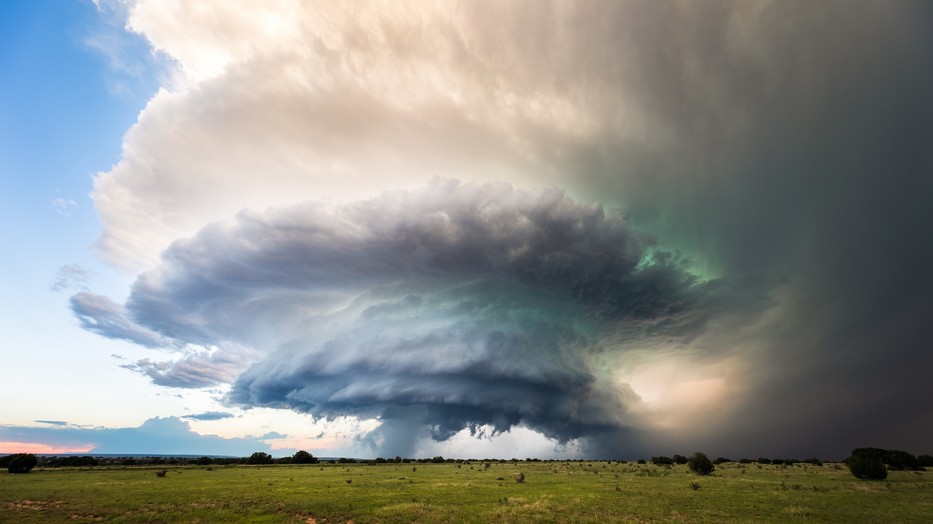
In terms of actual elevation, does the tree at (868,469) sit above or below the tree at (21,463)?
above

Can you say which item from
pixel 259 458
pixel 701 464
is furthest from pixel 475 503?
pixel 259 458

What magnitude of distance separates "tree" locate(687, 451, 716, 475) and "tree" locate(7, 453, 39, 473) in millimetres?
144889

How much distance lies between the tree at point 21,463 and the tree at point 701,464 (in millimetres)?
144889

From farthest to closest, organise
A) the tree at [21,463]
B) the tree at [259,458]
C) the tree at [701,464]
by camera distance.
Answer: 1. the tree at [259,458]
2. the tree at [21,463]
3. the tree at [701,464]

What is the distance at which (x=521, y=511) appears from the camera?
37969 mm

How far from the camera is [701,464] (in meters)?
81.2

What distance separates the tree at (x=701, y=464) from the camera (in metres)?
81.1

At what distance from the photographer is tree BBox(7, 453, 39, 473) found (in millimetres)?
88312

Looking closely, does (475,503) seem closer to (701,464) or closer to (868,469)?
(701,464)

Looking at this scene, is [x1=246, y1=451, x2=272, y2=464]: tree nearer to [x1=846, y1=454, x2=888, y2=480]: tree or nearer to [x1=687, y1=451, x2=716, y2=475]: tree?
[x1=687, y1=451, x2=716, y2=475]: tree

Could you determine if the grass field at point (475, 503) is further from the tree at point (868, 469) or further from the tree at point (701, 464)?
the tree at point (701, 464)

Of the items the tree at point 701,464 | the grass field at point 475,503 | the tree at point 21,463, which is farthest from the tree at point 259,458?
the tree at point 701,464

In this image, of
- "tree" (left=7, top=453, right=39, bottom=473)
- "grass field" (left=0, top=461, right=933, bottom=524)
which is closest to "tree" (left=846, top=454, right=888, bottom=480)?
"grass field" (left=0, top=461, right=933, bottom=524)

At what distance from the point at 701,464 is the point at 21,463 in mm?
146262
